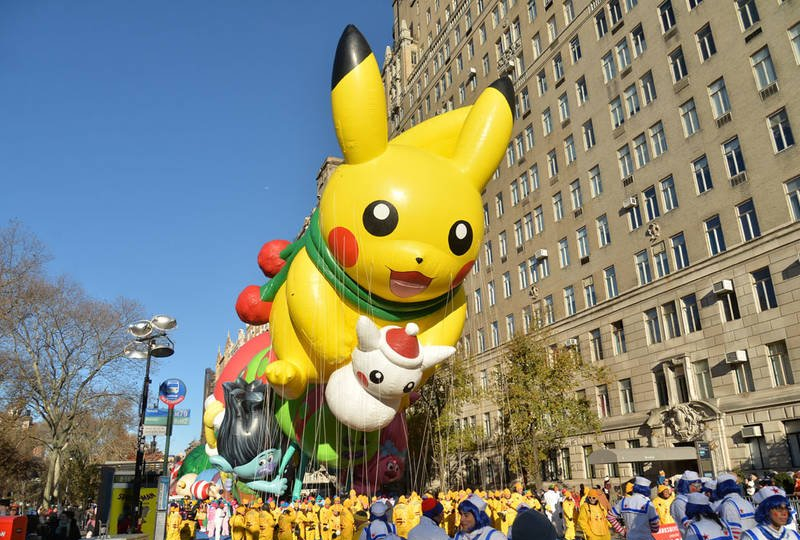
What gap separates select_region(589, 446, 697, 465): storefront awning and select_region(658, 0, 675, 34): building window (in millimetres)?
17696

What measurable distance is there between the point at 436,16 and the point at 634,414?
38.6m

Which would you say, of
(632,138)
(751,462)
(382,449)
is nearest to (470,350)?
(632,138)

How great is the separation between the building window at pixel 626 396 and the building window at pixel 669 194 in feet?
25.3

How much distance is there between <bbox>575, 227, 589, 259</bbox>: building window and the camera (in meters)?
29.8

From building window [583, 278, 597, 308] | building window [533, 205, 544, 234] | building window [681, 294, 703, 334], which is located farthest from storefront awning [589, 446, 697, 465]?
building window [533, 205, 544, 234]

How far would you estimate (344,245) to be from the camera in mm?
11797

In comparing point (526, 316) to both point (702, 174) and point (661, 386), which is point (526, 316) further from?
point (702, 174)

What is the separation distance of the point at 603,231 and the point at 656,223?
11.7ft

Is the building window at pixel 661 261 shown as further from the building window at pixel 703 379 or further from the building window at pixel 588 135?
the building window at pixel 588 135

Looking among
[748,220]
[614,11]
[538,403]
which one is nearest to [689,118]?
[748,220]

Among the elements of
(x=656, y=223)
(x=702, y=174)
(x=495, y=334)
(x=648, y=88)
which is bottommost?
(x=495, y=334)

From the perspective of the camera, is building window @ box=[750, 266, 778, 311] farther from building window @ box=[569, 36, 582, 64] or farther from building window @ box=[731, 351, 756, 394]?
building window @ box=[569, 36, 582, 64]

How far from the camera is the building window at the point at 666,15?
25984mm

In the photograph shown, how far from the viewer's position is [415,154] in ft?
39.8
